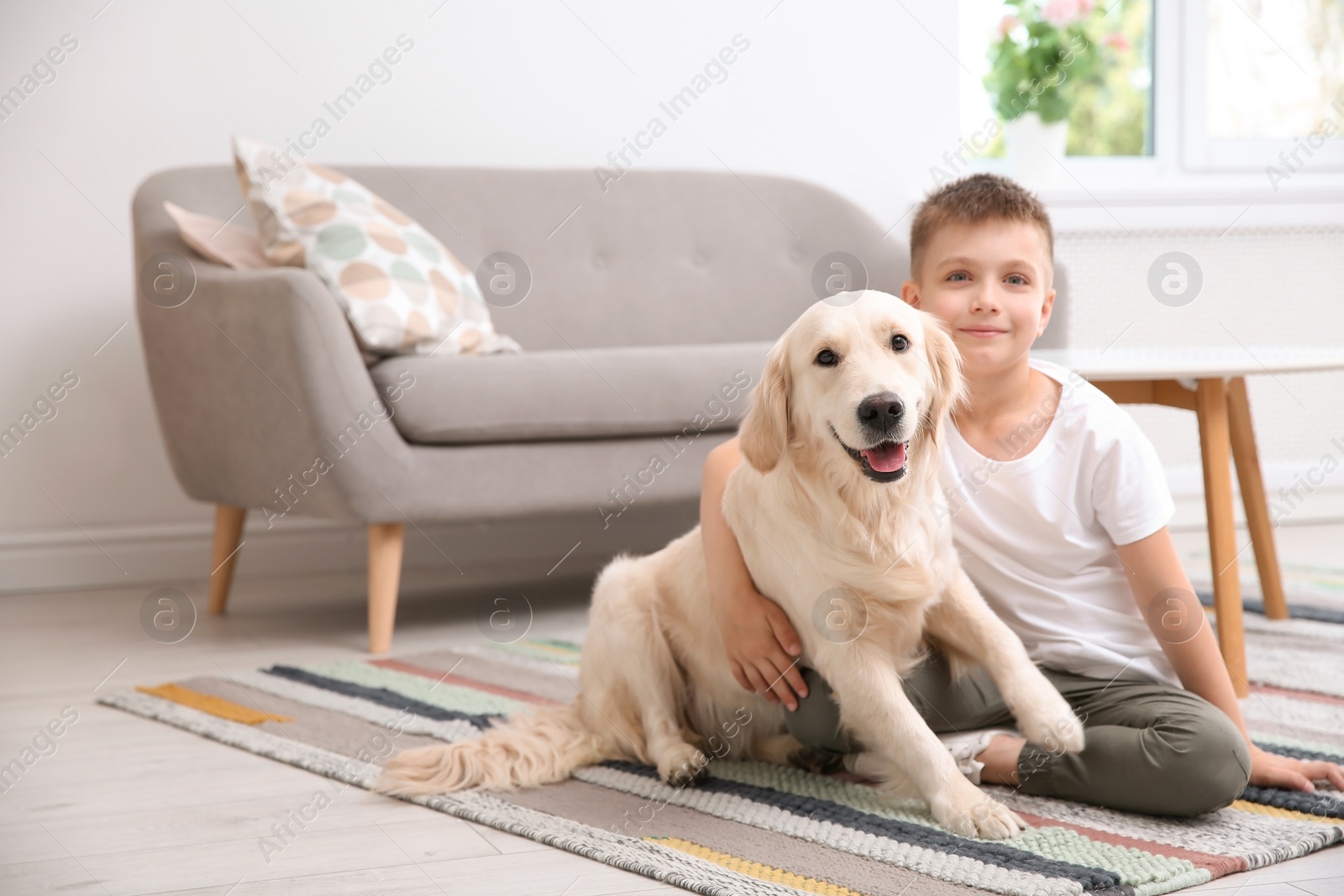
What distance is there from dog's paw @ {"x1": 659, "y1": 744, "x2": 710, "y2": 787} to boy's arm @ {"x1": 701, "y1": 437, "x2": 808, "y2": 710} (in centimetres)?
12

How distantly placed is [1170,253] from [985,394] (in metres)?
2.75

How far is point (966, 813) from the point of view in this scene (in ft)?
4.60

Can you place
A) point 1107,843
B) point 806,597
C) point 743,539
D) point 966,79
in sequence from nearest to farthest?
point 1107,843 → point 806,597 → point 743,539 → point 966,79

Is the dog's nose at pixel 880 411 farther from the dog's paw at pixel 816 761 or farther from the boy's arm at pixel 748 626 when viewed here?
the dog's paw at pixel 816 761

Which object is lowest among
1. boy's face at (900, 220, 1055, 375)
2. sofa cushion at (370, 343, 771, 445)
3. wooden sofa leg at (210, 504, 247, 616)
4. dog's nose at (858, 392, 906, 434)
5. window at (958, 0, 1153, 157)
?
wooden sofa leg at (210, 504, 247, 616)

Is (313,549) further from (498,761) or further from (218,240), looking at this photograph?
(498,761)

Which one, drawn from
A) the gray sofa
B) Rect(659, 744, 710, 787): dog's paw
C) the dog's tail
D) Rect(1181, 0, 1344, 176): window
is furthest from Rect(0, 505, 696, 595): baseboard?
Rect(1181, 0, 1344, 176): window

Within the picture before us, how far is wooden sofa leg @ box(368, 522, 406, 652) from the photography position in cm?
260

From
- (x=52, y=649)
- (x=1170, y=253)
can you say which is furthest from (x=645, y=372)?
(x=1170, y=253)

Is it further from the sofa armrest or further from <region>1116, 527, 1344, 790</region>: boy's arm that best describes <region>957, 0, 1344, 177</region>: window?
<region>1116, 527, 1344, 790</region>: boy's arm

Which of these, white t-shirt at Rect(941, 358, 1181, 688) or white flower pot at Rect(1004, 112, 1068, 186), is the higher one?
white flower pot at Rect(1004, 112, 1068, 186)

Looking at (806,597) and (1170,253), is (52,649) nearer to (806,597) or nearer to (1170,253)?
(806,597)

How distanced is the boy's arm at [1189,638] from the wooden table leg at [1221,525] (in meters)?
0.44

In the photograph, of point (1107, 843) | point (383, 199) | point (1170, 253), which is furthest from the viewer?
point (1170, 253)
